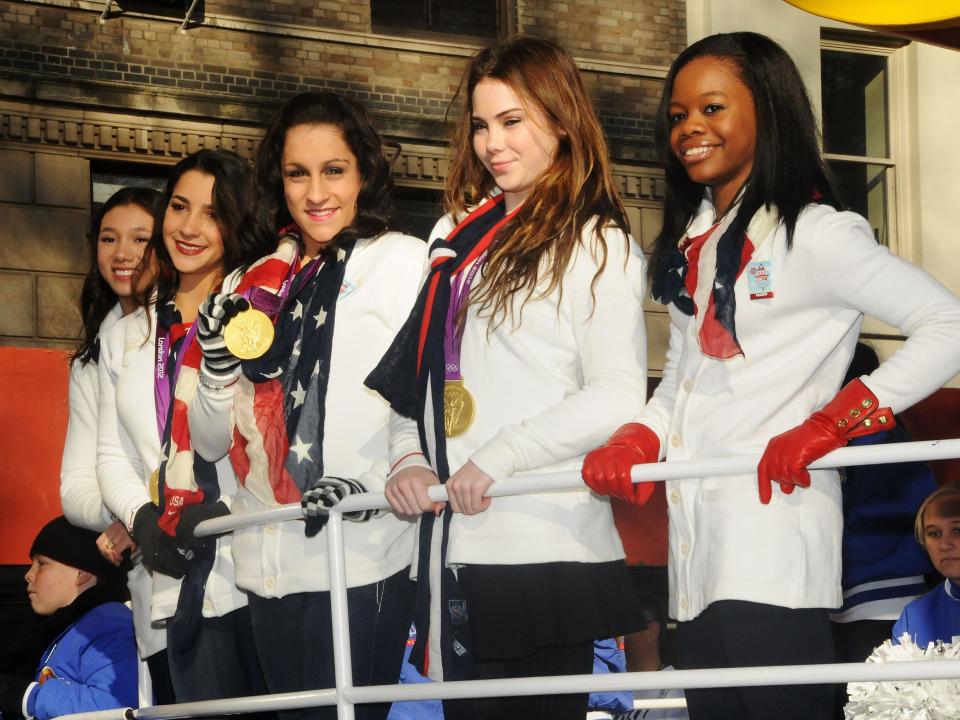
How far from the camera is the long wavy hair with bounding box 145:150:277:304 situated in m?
3.71

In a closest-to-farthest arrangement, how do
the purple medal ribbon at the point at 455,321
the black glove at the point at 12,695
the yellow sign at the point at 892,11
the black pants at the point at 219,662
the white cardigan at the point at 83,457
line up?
1. the purple medal ribbon at the point at 455,321
2. the black pants at the point at 219,662
3. the yellow sign at the point at 892,11
4. the white cardigan at the point at 83,457
5. the black glove at the point at 12,695

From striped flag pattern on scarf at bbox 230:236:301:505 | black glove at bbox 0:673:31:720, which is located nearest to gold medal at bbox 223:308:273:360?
striped flag pattern on scarf at bbox 230:236:301:505

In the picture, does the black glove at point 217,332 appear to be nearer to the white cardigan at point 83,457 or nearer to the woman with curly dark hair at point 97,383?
the woman with curly dark hair at point 97,383

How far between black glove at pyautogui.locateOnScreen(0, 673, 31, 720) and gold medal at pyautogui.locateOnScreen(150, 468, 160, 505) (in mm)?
1124

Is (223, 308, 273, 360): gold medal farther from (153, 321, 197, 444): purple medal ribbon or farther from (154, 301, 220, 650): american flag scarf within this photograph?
(153, 321, 197, 444): purple medal ribbon

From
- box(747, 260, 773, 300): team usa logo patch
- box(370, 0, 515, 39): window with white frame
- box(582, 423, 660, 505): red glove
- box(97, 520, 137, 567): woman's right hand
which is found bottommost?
box(97, 520, 137, 567): woman's right hand

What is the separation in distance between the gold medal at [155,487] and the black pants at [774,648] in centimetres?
150

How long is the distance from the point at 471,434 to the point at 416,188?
22.8 feet

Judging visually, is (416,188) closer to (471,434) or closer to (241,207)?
(241,207)

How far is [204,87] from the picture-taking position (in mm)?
9102

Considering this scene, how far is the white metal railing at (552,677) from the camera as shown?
2203 millimetres

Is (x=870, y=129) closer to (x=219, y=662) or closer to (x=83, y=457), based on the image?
(x=83, y=457)

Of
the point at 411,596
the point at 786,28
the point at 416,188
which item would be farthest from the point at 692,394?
the point at 786,28

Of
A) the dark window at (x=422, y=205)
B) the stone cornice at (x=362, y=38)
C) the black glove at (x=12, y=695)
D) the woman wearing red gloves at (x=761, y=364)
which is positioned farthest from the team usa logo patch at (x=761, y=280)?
the stone cornice at (x=362, y=38)
